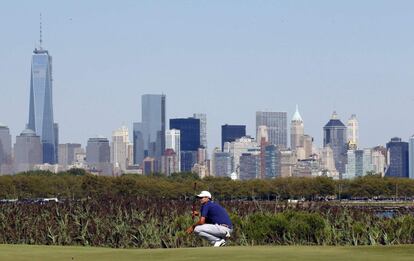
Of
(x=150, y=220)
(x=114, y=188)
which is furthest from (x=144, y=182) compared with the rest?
(x=150, y=220)

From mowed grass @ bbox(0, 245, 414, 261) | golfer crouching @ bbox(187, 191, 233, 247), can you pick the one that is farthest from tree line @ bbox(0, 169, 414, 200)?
mowed grass @ bbox(0, 245, 414, 261)

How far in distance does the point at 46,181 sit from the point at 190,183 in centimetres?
1358

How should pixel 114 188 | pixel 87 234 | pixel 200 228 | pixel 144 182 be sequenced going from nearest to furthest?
pixel 200 228
pixel 87 234
pixel 114 188
pixel 144 182

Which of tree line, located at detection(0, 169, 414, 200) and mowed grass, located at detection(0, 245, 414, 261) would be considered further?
tree line, located at detection(0, 169, 414, 200)

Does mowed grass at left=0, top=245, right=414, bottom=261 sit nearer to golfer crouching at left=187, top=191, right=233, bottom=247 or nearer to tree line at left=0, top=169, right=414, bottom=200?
golfer crouching at left=187, top=191, right=233, bottom=247

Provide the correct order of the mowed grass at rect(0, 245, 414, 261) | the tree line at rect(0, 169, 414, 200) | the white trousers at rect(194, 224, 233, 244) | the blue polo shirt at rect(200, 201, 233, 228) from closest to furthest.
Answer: the mowed grass at rect(0, 245, 414, 261) → the white trousers at rect(194, 224, 233, 244) → the blue polo shirt at rect(200, 201, 233, 228) → the tree line at rect(0, 169, 414, 200)

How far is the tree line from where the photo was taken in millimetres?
111250

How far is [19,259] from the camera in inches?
998

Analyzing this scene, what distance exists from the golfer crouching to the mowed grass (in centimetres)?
219

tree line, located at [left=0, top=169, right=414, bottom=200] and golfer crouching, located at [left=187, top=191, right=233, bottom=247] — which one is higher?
golfer crouching, located at [left=187, top=191, right=233, bottom=247]

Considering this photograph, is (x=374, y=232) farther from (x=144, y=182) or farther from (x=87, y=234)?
(x=144, y=182)

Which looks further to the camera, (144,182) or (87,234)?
(144,182)

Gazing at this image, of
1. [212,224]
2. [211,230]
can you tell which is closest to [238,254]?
[211,230]

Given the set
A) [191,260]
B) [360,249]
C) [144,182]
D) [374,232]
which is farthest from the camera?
[144,182]
